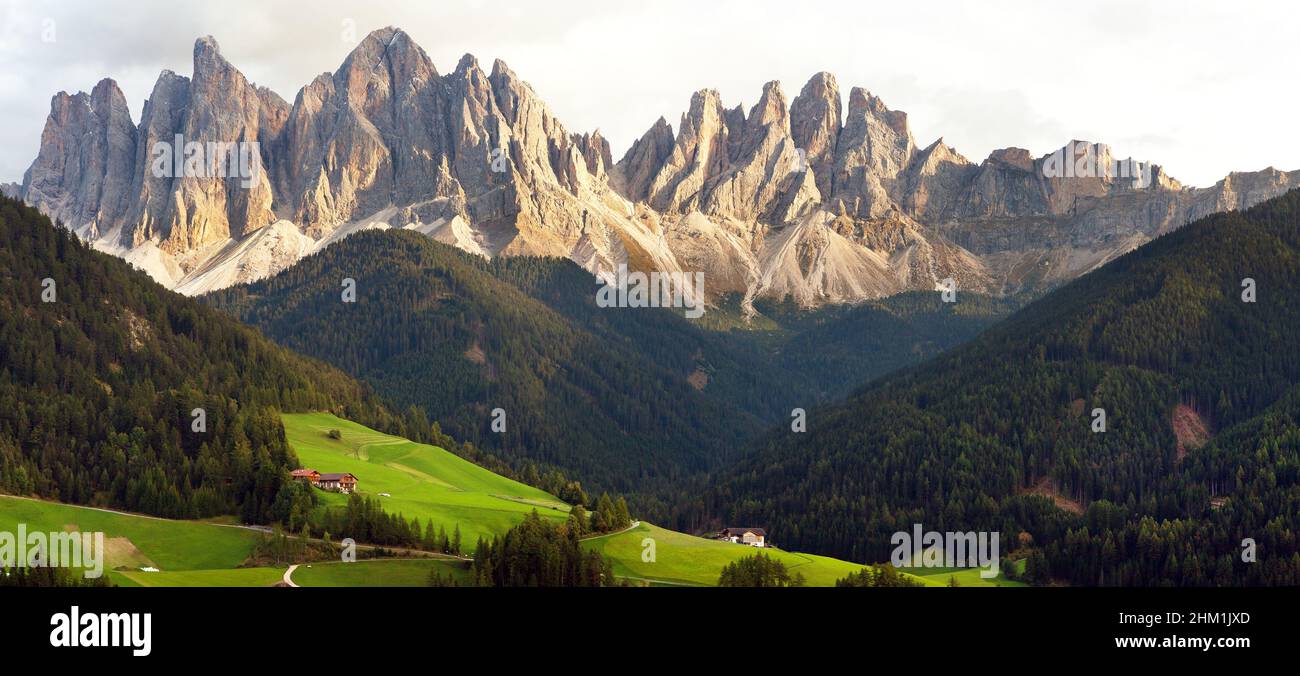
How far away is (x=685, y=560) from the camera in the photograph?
516ft

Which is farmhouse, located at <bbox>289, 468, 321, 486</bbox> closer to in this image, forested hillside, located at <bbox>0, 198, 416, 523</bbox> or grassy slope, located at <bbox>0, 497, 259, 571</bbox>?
forested hillside, located at <bbox>0, 198, 416, 523</bbox>

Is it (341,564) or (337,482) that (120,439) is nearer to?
(337,482)

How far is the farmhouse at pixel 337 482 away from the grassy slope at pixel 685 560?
34.0 meters

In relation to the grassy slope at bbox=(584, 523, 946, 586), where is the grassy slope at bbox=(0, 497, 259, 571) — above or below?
above

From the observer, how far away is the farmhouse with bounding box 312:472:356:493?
6791 inches

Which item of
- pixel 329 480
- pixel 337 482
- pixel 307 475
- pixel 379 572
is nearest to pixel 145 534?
pixel 307 475

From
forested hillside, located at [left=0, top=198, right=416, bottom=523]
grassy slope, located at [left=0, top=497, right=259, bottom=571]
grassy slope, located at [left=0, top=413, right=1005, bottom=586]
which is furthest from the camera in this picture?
forested hillside, located at [left=0, top=198, right=416, bottom=523]

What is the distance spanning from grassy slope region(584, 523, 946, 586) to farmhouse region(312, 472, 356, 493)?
112 feet

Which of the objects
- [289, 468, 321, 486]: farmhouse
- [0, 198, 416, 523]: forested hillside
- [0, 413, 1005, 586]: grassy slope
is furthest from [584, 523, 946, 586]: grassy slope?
[0, 198, 416, 523]: forested hillside

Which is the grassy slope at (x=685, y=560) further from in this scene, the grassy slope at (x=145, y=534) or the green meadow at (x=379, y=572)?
the grassy slope at (x=145, y=534)

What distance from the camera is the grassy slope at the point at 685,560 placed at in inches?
5876

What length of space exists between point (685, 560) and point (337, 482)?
47.9 metres

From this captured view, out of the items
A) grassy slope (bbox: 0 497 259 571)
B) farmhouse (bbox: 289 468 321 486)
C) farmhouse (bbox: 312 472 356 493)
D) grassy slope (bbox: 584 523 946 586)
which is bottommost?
grassy slope (bbox: 584 523 946 586)
